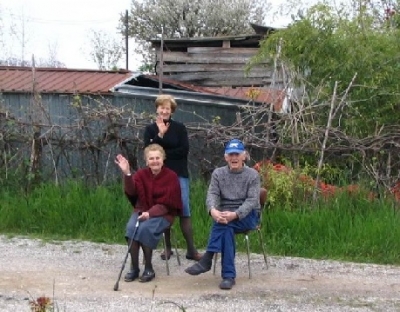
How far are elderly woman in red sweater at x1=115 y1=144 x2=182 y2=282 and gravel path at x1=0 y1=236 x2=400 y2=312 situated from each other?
0.28 m

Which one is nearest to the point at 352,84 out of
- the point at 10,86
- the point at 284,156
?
the point at 284,156

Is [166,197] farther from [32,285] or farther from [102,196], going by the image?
[102,196]

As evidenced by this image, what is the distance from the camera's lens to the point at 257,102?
11.6m

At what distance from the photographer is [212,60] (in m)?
18.0

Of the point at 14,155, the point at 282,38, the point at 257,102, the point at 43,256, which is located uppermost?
the point at 282,38

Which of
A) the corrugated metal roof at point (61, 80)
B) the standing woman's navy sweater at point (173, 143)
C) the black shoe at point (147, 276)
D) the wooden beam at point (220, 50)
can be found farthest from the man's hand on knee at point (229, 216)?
the wooden beam at point (220, 50)

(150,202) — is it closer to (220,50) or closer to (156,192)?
(156,192)

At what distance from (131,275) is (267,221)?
7.41 feet

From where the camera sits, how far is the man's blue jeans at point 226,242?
6.93 m

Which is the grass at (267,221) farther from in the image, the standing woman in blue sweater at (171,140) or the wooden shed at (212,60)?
the wooden shed at (212,60)

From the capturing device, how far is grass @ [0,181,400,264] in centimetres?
839

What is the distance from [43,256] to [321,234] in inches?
120

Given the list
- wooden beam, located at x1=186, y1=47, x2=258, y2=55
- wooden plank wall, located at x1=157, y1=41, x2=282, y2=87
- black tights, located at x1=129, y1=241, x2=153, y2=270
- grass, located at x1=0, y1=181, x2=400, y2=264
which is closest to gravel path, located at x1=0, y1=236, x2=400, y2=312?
black tights, located at x1=129, y1=241, x2=153, y2=270

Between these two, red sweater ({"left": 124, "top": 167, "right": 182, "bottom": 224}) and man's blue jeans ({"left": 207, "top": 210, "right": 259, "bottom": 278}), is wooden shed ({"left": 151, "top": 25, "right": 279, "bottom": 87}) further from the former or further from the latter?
man's blue jeans ({"left": 207, "top": 210, "right": 259, "bottom": 278})
